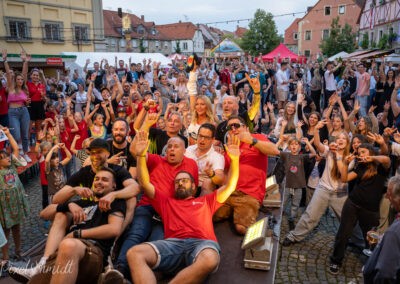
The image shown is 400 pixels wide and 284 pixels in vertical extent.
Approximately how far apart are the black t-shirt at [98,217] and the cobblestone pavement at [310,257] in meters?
0.91

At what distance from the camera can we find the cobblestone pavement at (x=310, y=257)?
4.06 metres

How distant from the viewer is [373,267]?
259 cm

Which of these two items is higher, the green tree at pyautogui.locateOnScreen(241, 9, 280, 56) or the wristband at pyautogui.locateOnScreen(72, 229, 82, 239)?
the green tree at pyautogui.locateOnScreen(241, 9, 280, 56)

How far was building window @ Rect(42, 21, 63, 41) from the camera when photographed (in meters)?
24.4

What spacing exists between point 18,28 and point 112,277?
25.0m

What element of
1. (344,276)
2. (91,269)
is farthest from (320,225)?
(91,269)

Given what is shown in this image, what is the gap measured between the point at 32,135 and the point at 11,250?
234 inches

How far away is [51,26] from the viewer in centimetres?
2480

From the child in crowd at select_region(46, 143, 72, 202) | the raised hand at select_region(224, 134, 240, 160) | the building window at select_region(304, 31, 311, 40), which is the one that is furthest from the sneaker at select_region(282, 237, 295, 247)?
the building window at select_region(304, 31, 311, 40)

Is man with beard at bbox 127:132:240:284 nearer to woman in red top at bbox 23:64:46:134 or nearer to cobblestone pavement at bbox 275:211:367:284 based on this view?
cobblestone pavement at bbox 275:211:367:284

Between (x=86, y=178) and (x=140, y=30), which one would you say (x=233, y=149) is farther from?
(x=140, y=30)

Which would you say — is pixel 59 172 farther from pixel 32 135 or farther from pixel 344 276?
A: pixel 32 135

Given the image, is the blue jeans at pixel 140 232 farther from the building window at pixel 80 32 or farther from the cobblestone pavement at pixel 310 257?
the building window at pixel 80 32

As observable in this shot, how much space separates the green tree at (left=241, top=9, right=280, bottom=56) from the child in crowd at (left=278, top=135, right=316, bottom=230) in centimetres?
4845
